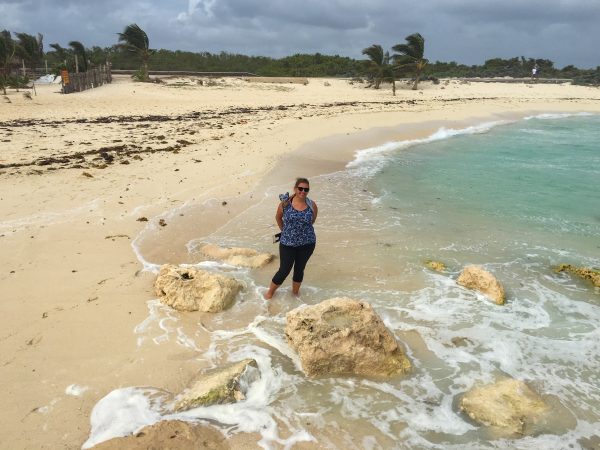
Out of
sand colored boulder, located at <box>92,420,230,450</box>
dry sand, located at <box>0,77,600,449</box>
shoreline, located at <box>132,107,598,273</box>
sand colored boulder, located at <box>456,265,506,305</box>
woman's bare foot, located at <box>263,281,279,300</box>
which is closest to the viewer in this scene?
sand colored boulder, located at <box>92,420,230,450</box>

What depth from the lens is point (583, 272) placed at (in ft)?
22.6

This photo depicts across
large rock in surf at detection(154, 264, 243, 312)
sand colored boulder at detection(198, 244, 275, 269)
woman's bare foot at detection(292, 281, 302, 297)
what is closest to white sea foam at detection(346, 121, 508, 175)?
sand colored boulder at detection(198, 244, 275, 269)

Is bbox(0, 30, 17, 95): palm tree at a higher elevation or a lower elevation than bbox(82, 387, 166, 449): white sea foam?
higher

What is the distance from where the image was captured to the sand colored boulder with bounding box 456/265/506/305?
6055 mm

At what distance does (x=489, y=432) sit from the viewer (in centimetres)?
380

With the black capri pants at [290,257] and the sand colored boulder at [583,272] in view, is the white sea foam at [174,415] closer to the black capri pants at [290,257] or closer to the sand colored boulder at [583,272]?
the black capri pants at [290,257]

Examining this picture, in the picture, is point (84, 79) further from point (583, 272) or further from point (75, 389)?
point (583, 272)

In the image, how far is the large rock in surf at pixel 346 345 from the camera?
4367mm

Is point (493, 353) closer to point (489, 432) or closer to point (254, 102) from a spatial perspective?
point (489, 432)

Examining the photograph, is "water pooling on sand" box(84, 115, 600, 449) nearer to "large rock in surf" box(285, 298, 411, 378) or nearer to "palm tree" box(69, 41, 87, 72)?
"large rock in surf" box(285, 298, 411, 378)

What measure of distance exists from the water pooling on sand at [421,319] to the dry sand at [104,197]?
1.28 feet

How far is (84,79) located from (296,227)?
98.7ft

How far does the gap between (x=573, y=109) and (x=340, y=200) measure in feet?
114

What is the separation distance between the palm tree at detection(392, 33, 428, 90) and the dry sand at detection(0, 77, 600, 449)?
14.0 metres
